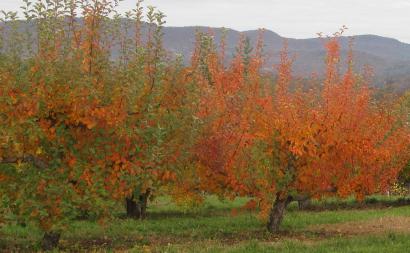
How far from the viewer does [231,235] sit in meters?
20.1

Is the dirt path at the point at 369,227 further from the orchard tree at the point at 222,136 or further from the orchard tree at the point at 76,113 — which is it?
the orchard tree at the point at 76,113

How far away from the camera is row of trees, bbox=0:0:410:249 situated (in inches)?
552

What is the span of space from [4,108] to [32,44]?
2.12 m

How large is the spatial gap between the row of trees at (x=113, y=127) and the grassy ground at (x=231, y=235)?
61.4 inches

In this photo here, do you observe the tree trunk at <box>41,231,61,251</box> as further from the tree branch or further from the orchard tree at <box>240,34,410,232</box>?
the orchard tree at <box>240,34,410,232</box>

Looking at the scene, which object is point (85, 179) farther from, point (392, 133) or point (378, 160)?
point (392, 133)

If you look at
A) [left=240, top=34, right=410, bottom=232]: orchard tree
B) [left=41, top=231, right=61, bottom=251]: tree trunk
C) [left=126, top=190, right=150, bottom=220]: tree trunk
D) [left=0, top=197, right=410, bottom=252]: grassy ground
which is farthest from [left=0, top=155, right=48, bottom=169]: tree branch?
[left=126, top=190, right=150, bottom=220]: tree trunk

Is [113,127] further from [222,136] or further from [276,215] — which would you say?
[276,215]

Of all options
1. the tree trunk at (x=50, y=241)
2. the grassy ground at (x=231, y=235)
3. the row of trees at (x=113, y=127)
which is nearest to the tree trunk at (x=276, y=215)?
the grassy ground at (x=231, y=235)

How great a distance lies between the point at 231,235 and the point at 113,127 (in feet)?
25.4

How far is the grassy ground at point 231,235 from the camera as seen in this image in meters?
16.3

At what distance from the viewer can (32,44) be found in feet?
48.6

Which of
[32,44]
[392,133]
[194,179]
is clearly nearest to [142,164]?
[32,44]

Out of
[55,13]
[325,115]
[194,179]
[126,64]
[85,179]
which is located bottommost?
[194,179]
